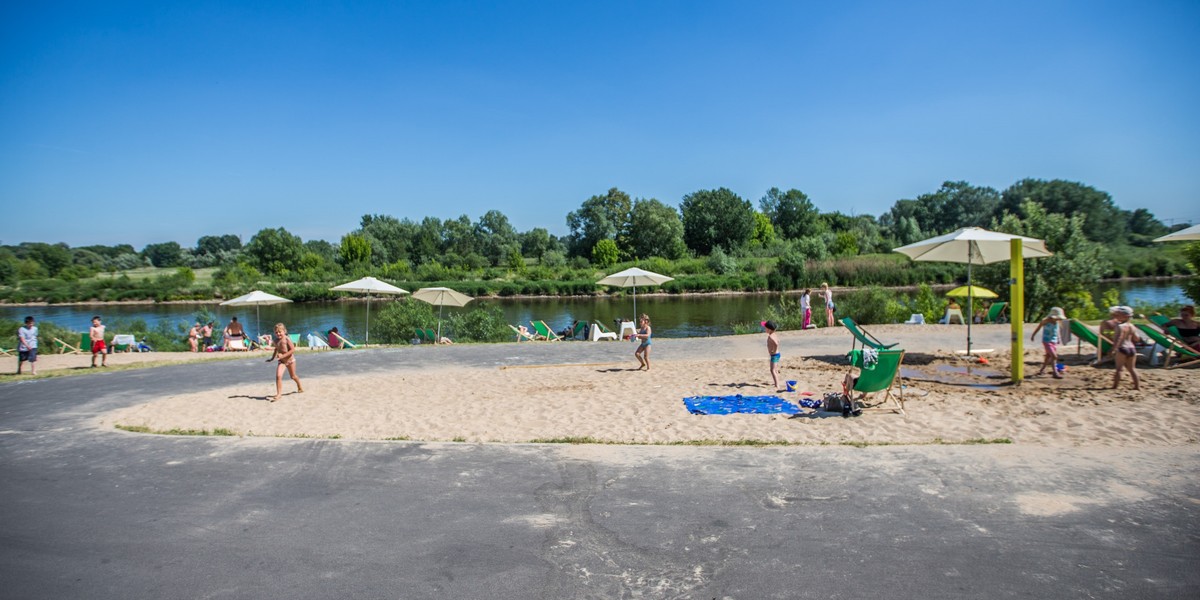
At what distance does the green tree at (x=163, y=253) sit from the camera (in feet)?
413

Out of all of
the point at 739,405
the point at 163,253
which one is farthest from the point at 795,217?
the point at 163,253

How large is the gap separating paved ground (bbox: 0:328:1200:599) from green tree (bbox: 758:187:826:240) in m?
91.9

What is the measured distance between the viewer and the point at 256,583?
A: 185 inches

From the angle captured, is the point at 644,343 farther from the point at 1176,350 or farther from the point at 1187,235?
the point at 1187,235

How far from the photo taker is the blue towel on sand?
9.87 meters

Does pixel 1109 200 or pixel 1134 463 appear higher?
pixel 1109 200

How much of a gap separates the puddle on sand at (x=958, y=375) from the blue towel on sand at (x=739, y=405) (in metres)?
3.16

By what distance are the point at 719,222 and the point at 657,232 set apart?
28.9 ft

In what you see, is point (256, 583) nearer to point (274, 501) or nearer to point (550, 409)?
point (274, 501)

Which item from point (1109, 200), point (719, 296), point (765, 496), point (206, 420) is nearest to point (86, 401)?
point (206, 420)

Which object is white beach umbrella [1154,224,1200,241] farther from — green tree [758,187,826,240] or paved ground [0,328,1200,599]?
green tree [758,187,826,240]

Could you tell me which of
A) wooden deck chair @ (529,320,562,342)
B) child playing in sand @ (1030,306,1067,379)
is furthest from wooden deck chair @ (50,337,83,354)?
child playing in sand @ (1030,306,1067,379)

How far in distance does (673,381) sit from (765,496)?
6496 mm

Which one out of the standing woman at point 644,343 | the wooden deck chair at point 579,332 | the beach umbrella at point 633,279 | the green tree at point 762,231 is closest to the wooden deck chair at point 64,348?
the wooden deck chair at point 579,332
